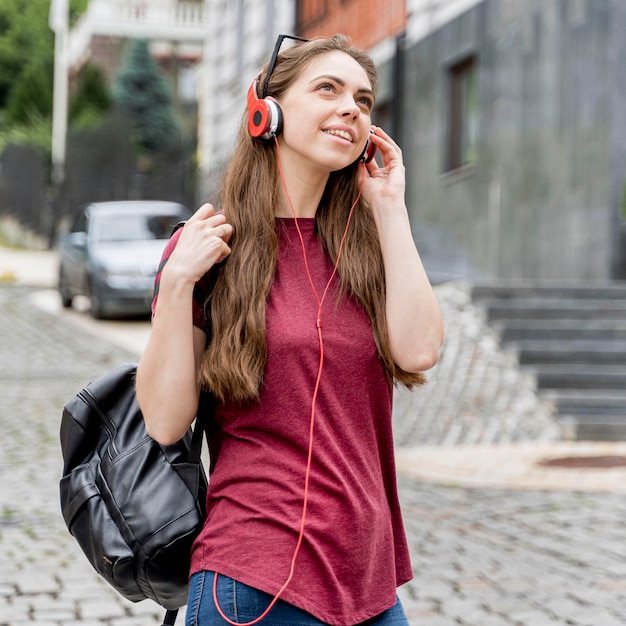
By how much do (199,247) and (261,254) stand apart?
139mm

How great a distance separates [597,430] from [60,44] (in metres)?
36.4

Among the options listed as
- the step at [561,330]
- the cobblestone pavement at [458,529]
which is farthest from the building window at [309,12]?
the step at [561,330]

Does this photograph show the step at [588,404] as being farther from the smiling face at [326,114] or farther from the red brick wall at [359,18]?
the smiling face at [326,114]

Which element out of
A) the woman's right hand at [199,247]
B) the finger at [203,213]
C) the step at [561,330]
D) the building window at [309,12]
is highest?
the building window at [309,12]

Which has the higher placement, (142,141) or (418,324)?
(142,141)

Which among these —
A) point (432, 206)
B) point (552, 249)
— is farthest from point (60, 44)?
point (552, 249)

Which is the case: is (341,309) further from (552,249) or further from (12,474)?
(552,249)

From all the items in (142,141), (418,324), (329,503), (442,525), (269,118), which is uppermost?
(142,141)

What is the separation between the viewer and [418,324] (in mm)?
2494

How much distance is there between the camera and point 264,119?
247cm

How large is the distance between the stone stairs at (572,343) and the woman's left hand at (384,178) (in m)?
7.34

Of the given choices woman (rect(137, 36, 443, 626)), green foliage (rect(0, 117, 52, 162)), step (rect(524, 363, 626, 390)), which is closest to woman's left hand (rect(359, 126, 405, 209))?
woman (rect(137, 36, 443, 626))

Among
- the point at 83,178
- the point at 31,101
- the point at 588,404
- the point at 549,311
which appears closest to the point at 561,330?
the point at 549,311

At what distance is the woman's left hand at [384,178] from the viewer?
2.63 meters
